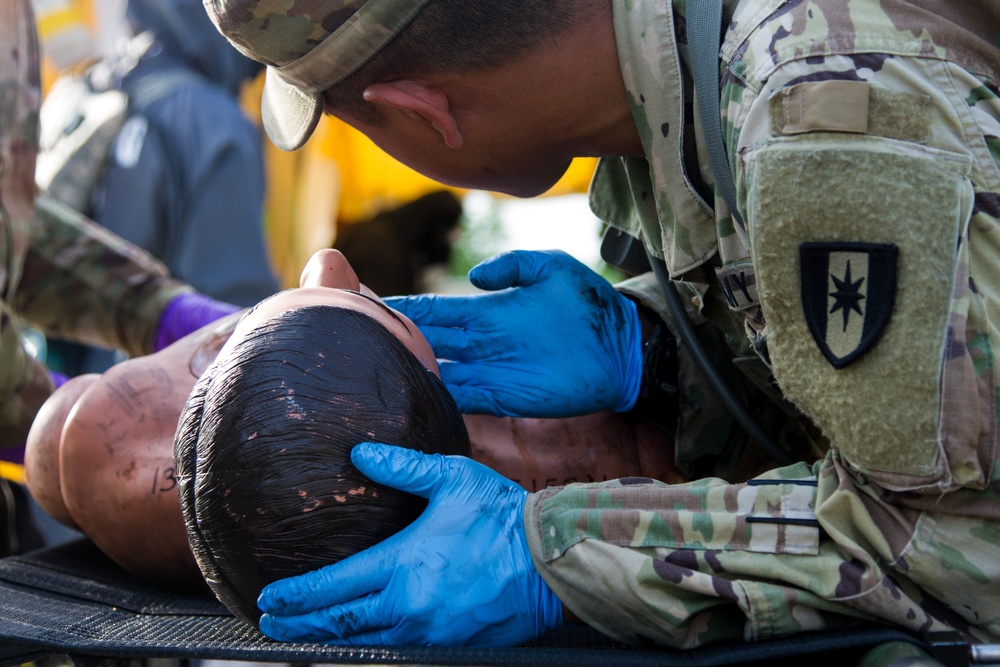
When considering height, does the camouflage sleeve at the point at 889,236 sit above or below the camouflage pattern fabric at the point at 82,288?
above

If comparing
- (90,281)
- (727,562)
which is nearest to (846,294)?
(727,562)

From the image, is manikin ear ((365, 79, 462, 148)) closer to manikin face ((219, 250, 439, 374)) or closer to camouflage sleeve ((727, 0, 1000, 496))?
manikin face ((219, 250, 439, 374))

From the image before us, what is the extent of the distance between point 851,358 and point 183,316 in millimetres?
2039

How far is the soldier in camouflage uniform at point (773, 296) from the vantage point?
1.11 metres

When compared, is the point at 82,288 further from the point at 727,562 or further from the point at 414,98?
the point at 727,562

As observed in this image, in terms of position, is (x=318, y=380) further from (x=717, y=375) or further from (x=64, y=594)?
(x=717, y=375)

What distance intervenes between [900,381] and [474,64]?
0.76 m

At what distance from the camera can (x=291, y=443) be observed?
126cm

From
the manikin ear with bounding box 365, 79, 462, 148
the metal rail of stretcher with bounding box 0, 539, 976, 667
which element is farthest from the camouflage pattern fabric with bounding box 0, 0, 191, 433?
the manikin ear with bounding box 365, 79, 462, 148

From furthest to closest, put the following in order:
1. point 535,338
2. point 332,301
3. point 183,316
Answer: point 183,316 < point 535,338 < point 332,301

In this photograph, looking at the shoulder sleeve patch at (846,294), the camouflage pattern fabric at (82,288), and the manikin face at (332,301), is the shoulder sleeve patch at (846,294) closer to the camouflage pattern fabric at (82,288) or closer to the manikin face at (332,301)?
the manikin face at (332,301)

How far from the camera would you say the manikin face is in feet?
4.64

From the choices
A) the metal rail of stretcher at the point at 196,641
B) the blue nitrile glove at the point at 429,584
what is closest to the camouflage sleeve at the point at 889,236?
the metal rail of stretcher at the point at 196,641

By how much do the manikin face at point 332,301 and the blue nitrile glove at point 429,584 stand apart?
243 millimetres
